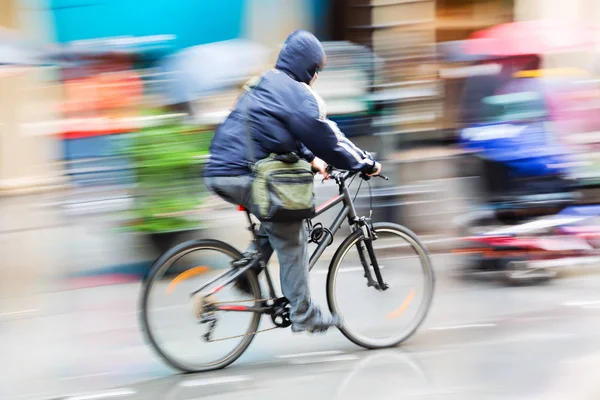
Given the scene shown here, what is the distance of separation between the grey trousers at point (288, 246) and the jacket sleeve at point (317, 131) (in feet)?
1.23

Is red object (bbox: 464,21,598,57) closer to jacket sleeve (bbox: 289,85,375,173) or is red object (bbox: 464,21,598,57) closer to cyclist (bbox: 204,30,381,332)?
cyclist (bbox: 204,30,381,332)

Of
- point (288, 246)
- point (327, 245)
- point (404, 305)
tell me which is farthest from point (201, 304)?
point (404, 305)

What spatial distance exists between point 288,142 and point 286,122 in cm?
11

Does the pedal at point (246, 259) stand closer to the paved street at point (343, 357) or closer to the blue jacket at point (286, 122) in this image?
the blue jacket at point (286, 122)

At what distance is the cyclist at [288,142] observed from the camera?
4.37 metres

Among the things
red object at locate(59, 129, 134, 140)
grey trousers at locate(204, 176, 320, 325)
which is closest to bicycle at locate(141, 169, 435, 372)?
grey trousers at locate(204, 176, 320, 325)

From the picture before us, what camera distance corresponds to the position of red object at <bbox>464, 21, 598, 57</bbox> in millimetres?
6156

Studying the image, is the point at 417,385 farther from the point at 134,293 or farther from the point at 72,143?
the point at 72,143

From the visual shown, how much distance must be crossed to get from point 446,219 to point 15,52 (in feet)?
15.9

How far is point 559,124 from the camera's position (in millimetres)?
6098

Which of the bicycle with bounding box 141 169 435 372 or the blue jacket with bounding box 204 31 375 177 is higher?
the blue jacket with bounding box 204 31 375 177

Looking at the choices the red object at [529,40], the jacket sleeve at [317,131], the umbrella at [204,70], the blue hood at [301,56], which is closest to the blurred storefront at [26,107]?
the umbrella at [204,70]

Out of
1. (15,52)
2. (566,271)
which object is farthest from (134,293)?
(15,52)

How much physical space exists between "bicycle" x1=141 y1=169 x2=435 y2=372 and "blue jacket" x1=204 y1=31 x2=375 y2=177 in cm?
30
